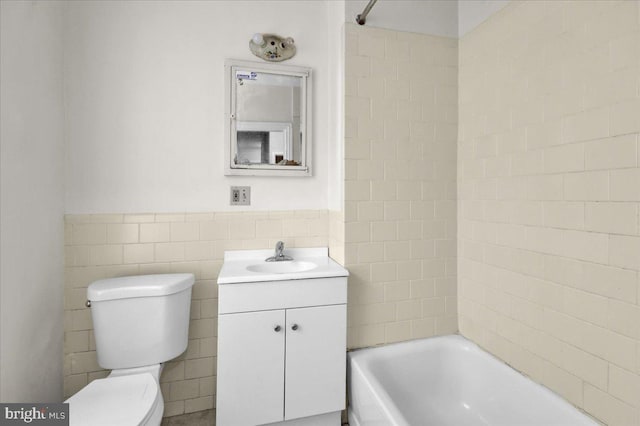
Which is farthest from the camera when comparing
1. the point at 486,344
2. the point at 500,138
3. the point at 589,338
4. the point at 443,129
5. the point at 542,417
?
the point at 443,129

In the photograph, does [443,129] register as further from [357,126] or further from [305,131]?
[305,131]

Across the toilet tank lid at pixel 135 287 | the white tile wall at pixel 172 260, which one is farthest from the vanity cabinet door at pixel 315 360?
the toilet tank lid at pixel 135 287

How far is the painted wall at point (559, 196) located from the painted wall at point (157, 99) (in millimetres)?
956

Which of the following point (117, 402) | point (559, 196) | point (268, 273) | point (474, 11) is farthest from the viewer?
point (474, 11)

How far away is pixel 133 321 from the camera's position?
1.54 metres

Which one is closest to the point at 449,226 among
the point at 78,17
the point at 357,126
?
the point at 357,126

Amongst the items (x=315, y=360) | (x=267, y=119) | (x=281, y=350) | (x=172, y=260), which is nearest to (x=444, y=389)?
(x=315, y=360)

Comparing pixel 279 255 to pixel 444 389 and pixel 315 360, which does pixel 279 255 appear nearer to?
pixel 315 360

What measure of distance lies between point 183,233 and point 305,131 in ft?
3.17

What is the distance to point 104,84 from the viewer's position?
1758mm

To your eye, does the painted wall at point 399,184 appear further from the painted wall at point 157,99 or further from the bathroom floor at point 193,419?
the bathroom floor at point 193,419

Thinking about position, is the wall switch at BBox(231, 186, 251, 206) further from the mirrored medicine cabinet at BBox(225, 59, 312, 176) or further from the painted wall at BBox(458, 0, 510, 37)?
the painted wall at BBox(458, 0, 510, 37)

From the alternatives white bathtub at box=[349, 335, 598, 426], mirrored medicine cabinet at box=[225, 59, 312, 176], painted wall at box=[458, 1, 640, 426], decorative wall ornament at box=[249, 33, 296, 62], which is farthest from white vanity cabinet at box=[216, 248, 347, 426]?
decorative wall ornament at box=[249, 33, 296, 62]

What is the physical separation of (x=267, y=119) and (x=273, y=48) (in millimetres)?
422
